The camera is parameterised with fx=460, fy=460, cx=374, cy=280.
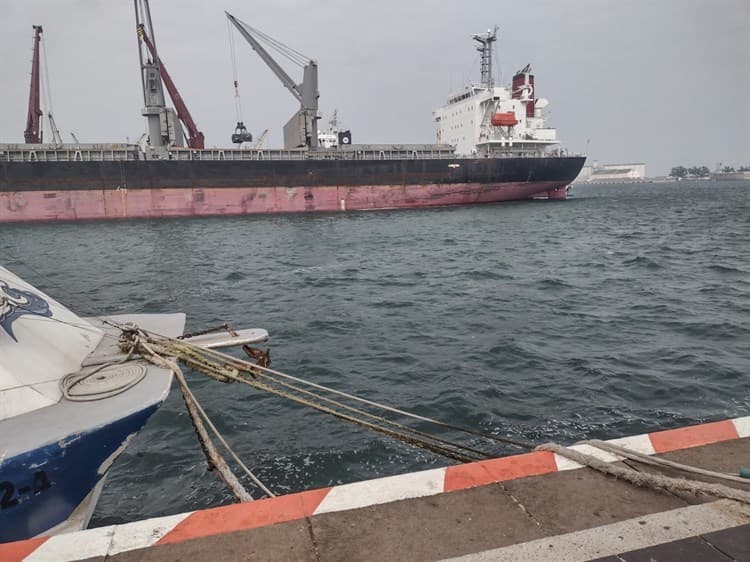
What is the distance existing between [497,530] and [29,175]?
3606cm

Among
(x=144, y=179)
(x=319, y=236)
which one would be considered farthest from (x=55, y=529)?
(x=144, y=179)

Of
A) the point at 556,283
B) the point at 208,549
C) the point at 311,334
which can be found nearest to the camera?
the point at 208,549

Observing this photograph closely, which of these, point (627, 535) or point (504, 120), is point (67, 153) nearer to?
point (504, 120)

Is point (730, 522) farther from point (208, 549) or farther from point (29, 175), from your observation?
point (29, 175)

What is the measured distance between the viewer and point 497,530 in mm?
2273

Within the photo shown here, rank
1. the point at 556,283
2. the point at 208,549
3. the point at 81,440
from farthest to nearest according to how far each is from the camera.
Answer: the point at 556,283 → the point at 81,440 → the point at 208,549

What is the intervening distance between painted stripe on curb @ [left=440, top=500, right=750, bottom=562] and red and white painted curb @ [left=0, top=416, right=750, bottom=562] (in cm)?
51

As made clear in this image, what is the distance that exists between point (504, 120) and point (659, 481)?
143ft

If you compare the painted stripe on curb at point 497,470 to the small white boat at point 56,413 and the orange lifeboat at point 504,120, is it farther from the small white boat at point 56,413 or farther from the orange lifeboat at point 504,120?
the orange lifeboat at point 504,120

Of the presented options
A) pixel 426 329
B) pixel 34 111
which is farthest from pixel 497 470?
pixel 34 111

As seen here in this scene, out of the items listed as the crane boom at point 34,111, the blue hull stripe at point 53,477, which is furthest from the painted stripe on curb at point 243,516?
the crane boom at point 34,111

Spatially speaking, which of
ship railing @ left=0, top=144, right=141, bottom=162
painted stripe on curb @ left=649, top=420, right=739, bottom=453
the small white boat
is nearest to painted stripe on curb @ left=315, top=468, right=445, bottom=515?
painted stripe on curb @ left=649, top=420, right=739, bottom=453

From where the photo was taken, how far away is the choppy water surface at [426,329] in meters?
5.30

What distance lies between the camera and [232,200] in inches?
1319
